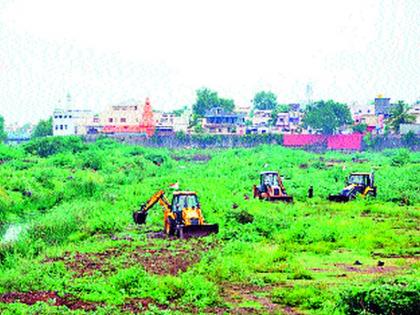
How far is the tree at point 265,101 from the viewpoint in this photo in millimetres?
137750

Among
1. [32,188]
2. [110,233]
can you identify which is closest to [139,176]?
[32,188]

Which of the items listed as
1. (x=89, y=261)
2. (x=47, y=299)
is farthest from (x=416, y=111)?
(x=47, y=299)

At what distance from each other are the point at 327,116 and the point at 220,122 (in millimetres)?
18960

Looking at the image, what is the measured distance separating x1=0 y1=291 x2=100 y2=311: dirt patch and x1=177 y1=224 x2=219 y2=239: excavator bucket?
313 inches

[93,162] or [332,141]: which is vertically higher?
[332,141]

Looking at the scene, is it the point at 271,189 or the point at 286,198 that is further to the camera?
the point at 271,189

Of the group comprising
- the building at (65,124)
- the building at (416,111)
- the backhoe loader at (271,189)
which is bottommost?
the backhoe loader at (271,189)

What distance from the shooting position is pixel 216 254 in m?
18.8

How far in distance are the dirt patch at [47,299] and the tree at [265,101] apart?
125 meters

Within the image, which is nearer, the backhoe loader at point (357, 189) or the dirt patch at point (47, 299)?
the dirt patch at point (47, 299)

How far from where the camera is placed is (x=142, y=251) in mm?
20094

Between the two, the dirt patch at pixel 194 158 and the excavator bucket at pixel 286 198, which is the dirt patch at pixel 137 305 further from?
the dirt patch at pixel 194 158

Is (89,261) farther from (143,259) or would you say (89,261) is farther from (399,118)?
(399,118)

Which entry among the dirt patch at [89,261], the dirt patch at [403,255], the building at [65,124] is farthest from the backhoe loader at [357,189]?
the building at [65,124]
